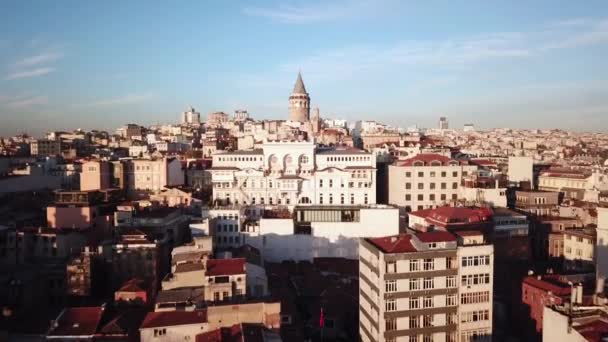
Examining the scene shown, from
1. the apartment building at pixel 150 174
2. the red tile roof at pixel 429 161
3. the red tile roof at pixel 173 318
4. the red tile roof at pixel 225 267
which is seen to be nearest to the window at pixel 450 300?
the red tile roof at pixel 225 267

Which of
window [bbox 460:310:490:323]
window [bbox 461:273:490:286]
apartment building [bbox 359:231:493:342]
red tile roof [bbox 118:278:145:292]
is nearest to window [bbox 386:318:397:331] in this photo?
apartment building [bbox 359:231:493:342]

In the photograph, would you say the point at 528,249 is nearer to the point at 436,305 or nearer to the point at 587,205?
the point at 587,205

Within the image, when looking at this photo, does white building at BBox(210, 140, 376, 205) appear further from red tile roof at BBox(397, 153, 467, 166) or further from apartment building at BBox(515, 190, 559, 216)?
apartment building at BBox(515, 190, 559, 216)

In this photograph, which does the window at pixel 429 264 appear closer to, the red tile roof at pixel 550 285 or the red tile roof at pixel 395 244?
the red tile roof at pixel 395 244

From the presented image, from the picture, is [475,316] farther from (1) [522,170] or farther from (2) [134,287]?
(1) [522,170]

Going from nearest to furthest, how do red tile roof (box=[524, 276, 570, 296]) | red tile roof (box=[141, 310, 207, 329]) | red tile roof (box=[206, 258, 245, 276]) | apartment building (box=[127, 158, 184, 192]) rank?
red tile roof (box=[141, 310, 207, 329])
red tile roof (box=[206, 258, 245, 276])
red tile roof (box=[524, 276, 570, 296])
apartment building (box=[127, 158, 184, 192])

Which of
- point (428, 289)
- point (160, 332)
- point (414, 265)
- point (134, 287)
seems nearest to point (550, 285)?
point (428, 289)

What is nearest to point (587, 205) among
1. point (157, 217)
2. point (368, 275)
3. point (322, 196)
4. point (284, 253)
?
point (322, 196)

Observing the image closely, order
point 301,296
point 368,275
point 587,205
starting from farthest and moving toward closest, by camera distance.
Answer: point 587,205
point 301,296
point 368,275
